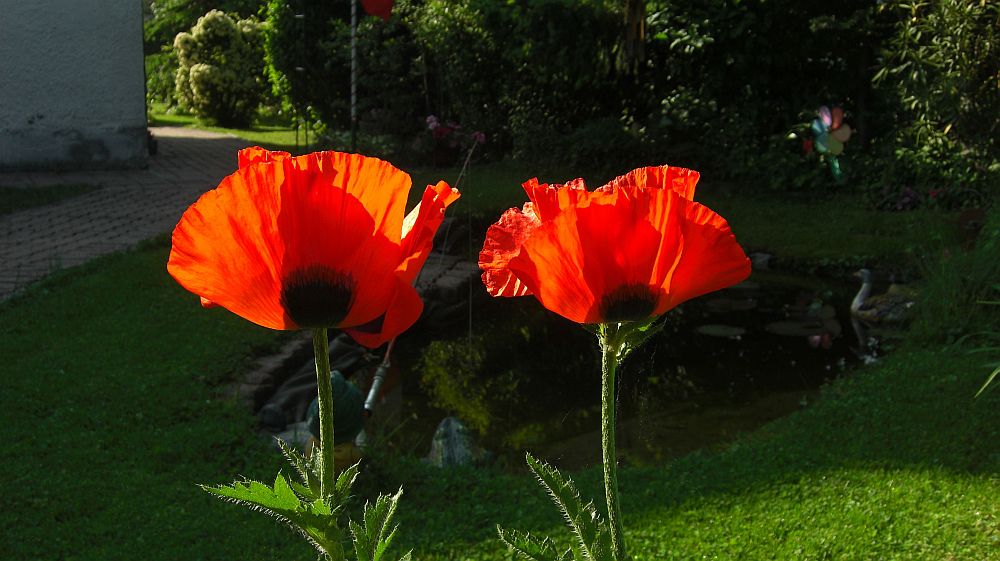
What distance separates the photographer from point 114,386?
482 centimetres

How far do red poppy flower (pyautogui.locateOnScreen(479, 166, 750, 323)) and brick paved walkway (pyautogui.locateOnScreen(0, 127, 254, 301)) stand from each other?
6.35m

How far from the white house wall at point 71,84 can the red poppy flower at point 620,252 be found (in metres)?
12.3

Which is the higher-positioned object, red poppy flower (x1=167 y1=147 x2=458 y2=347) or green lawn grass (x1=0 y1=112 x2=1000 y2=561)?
red poppy flower (x1=167 y1=147 x2=458 y2=347)

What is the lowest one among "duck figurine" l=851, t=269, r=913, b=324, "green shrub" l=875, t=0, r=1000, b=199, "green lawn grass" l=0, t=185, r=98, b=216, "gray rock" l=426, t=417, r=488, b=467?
"green lawn grass" l=0, t=185, r=98, b=216

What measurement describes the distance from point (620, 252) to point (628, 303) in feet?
0.16

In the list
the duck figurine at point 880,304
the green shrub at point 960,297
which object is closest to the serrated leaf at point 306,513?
the green shrub at point 960,297

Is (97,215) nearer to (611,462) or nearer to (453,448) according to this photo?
(453,448)

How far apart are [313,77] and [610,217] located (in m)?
14.1

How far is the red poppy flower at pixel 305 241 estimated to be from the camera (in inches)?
30.0

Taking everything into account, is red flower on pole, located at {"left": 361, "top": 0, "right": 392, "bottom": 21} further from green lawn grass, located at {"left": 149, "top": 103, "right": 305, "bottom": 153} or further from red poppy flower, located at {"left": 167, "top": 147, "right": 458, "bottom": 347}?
green lawn grass, located at {"left": 149, "top": 103, "right": 305, "bottom": 153}

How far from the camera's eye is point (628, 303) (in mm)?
845

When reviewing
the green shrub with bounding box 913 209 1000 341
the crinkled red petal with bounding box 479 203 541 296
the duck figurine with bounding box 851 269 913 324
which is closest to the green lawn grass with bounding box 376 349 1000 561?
the green shrub with bounding box 913 209 1000 341

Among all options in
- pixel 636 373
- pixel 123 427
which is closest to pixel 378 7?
pixel 636 373

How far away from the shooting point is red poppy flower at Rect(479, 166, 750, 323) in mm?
800
